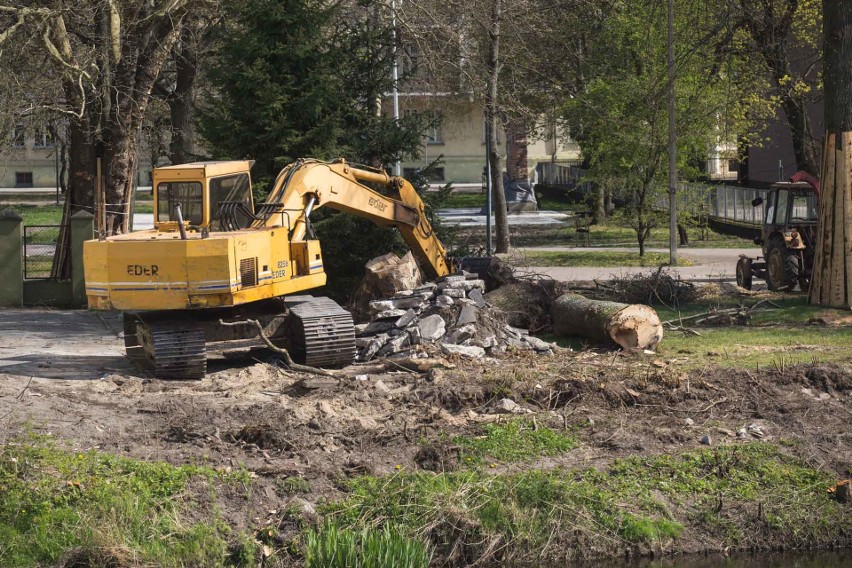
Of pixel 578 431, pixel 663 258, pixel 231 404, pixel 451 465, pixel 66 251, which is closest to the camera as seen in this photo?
pixel 451 465

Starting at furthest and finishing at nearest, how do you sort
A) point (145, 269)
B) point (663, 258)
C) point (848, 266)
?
1. point (663, 258)
2. point (848, 266)
3. point (145, 269)

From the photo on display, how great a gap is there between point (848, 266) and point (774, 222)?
167 inches

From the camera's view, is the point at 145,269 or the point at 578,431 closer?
the point at 578,431

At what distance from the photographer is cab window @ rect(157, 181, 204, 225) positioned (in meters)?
14.6

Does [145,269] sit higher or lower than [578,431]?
higher

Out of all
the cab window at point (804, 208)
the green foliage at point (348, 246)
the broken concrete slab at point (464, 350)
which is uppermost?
the cab window at point (804, 208)

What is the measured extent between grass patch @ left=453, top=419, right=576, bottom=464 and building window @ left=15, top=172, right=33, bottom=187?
55.6 metres

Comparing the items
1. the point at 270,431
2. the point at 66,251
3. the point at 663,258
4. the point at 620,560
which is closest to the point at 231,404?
the point at 270,431

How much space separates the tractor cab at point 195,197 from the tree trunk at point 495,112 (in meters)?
11.7

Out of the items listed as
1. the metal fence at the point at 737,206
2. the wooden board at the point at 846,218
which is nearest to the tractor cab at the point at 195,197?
the wooden board at the point at 846,218

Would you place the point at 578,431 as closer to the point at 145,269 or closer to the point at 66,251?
the point at 145,269

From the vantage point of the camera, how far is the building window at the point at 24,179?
2422 inches

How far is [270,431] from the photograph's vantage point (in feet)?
35.7

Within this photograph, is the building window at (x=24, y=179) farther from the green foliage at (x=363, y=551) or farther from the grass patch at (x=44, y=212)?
the green foliage at (x=363, y=551)
